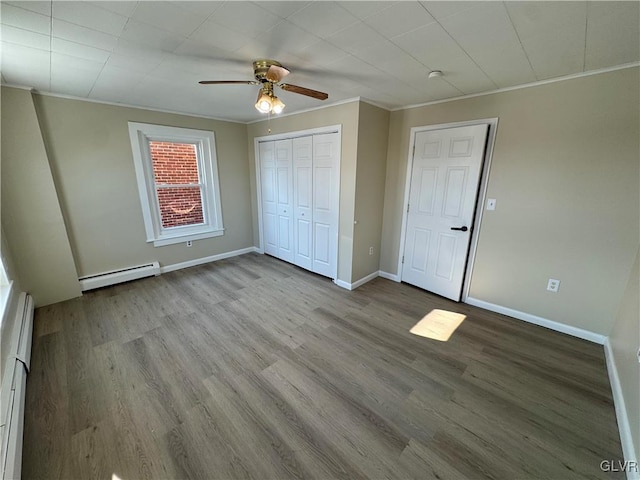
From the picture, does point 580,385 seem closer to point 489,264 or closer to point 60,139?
point 489,264

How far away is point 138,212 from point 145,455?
9.92 feet

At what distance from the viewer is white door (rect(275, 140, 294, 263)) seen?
12.4 ft

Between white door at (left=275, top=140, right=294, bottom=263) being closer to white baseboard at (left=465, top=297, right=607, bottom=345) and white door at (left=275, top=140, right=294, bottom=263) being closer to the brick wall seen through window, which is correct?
the brick wall seen through window

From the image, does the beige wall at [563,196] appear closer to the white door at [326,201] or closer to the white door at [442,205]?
the white door at [442,205]

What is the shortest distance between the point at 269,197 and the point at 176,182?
1.42 m

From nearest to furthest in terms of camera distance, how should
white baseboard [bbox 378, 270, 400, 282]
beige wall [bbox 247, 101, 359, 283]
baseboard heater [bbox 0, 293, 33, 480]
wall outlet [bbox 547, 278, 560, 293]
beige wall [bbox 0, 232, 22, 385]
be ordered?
1. baseboard heater [bbox 0, 293, 33, 480]
2. beige wall [bbox 0, 232, 22, 385]
3. wall outlet [bbox 547, 278, 560, 293]
4. beige wall [bbox 247, 101, 359, 283]
5. white baseboard [bbox 378, 270, 400, 282]

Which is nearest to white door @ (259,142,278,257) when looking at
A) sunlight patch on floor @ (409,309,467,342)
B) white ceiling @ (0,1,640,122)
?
white ceiling @ (0,1,640,122)

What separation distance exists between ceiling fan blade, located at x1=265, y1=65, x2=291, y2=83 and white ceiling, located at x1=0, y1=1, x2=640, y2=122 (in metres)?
0.07

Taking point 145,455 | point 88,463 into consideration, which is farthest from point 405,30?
point 88,463

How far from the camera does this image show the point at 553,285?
2426mm

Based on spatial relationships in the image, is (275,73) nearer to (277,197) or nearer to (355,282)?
(277,197)

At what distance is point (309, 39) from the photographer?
5.08ft

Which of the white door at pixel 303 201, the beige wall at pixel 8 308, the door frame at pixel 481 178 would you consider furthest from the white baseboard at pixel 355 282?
the beige wall at pixel 8 308

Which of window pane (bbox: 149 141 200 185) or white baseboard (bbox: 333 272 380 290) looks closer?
white baseboard (bbox: 333 272 380 290)
